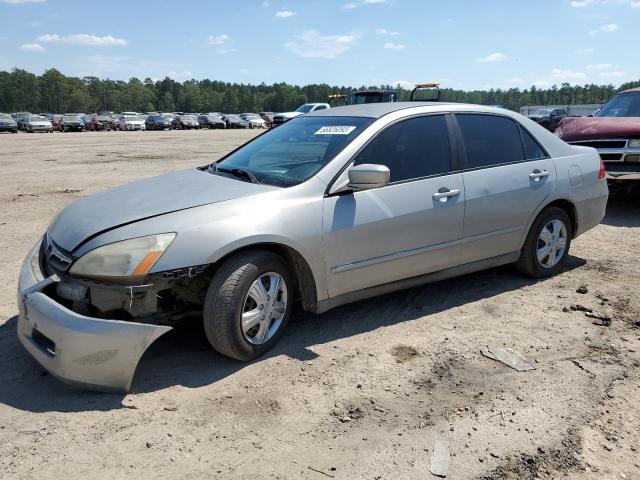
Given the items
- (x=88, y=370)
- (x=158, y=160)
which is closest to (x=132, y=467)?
(x=88, y=370)

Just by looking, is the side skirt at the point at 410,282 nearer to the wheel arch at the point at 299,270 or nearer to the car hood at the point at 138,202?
the wheel arch at the point at 299,270

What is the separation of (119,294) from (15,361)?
3.46 feet

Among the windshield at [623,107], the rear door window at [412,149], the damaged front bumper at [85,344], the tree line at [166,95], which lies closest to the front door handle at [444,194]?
the rear door window at [412,149]

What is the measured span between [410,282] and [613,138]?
550 centimetres

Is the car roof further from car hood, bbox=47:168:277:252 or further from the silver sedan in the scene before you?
car hood, bbox=47:168:277:252

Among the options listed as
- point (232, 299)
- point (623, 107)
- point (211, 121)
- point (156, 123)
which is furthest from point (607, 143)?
point (211, 121)

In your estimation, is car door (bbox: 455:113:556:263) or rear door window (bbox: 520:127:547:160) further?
rear door window (bbox: 520:127:547:160)

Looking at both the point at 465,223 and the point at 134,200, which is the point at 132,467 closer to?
the point at 134,200

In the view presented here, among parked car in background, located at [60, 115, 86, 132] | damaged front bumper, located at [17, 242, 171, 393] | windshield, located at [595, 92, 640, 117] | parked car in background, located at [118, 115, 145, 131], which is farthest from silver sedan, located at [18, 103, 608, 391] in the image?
parked car in background, located at [118, 115, 145, 131]

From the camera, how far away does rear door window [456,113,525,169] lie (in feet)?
14.9

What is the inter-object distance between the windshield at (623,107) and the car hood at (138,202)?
785 centimetres

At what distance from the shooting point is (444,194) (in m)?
4.18

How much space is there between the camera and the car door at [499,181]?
4.43m

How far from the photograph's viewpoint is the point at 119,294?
9.89 ft
